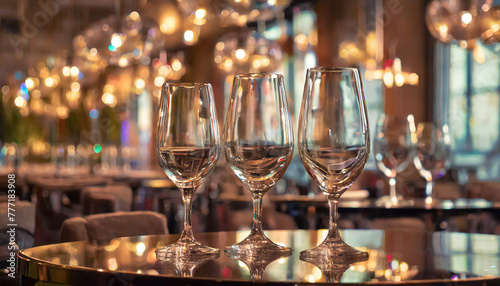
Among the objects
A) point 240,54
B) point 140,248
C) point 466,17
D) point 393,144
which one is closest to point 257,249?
point 140,248

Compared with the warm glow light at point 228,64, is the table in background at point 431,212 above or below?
below

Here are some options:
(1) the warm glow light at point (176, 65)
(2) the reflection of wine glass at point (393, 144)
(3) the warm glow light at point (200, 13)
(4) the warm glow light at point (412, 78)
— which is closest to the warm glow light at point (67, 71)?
(1) the warm glow light at point (176, 65)

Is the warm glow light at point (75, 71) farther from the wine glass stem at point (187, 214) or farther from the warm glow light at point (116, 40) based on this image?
the wine glass stem at point (187, 214)

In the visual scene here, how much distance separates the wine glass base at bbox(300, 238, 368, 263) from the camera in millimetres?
885

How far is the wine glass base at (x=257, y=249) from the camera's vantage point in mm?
936

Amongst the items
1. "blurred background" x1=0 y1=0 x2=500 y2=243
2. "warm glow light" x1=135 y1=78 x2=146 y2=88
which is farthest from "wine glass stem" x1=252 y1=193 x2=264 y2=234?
"warm glow light" x1=135 y1=78 x2=146 y2=88

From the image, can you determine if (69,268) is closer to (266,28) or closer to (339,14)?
(339,14)

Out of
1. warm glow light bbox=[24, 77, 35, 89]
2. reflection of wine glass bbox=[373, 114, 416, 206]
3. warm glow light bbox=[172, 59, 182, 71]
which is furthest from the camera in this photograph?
warm glow light bbox=[24, 77, 35, 89]

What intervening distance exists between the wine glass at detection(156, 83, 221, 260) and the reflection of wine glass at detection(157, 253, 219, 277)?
0.06 metres

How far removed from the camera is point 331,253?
0.90 meters

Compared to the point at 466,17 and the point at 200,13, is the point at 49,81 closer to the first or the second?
the point at 200,13

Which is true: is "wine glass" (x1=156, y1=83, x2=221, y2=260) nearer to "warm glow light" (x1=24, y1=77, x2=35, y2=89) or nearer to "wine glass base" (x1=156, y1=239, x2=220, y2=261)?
"wine glass base" (x1=156, y1=239, x2=220, y2=261)

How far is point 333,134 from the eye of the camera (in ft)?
3.03

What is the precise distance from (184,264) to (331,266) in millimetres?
169
